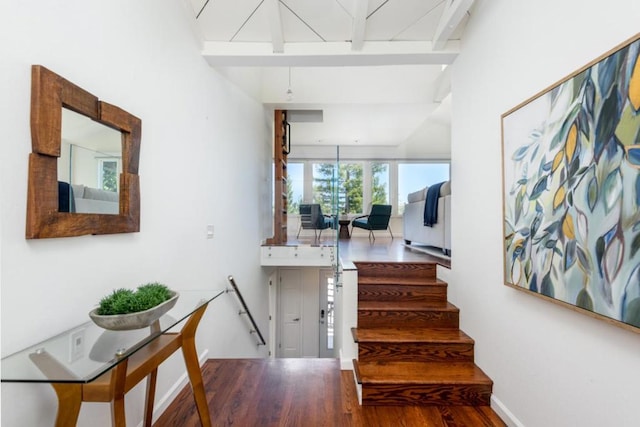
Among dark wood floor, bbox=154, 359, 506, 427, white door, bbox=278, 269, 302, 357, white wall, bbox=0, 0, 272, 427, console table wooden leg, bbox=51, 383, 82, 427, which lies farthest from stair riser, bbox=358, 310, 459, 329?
white door, bbox=278, 269, 302, 357

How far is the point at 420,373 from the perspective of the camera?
2154 millimetres

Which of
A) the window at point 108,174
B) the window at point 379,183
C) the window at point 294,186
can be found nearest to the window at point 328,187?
the window at point 294,186

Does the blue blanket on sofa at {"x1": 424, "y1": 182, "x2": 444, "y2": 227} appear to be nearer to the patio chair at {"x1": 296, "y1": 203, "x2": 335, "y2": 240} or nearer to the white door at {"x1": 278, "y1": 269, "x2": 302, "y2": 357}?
the patio chair at {"x1": 296, "y1": 203, "x2": 335, "y2": 240}

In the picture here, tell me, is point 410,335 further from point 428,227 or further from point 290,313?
point 290,313

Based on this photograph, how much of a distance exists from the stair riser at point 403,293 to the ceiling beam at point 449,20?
2.23 m

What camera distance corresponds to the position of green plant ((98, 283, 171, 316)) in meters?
1.19

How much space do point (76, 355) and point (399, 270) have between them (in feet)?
8.83

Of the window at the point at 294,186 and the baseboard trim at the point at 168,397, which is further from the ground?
the window at the point at 294,186

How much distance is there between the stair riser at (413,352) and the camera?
231cm

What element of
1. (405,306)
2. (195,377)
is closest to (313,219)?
(405,306)

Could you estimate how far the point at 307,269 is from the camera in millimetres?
6453

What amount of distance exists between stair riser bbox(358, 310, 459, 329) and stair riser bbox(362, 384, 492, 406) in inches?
23.0

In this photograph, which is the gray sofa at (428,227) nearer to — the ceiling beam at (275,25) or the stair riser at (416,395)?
the stair riser at (416,395)

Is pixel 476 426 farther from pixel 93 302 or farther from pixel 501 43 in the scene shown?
pixel 501 43
